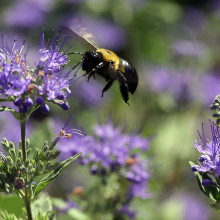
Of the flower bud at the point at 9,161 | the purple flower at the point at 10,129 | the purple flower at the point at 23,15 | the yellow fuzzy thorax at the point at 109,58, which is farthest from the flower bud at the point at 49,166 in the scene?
the purple flower at the point at 23,15

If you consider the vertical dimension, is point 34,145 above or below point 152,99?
above

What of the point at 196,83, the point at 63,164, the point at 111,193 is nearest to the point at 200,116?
the point at 196,83

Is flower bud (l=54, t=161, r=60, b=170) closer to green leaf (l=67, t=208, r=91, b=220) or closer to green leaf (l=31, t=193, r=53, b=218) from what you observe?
green leaf (l=31, t=193, r=53, b=218)

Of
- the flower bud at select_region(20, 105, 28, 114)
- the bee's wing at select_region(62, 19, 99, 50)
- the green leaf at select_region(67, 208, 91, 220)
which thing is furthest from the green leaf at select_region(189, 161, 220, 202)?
the green leaf at select_region(67, 208, 91, 220)

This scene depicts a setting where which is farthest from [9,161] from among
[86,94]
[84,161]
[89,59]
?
[86,94]

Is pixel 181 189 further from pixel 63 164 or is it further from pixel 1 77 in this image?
pixel 1 77
